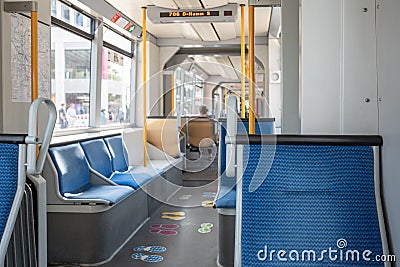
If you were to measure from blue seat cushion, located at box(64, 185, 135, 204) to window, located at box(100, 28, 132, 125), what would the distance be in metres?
2.63

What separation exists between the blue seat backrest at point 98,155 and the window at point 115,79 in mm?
1796

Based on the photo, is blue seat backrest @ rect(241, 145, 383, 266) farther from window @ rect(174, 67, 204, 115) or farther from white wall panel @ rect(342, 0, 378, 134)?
window @ rect(174, 67, 204, 115)

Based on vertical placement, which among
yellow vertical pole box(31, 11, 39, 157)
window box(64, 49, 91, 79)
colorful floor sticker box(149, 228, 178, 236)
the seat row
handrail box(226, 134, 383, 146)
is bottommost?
colorful floor sticker box(149, 228, 178, 236)

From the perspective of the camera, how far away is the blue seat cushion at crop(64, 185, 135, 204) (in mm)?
3640

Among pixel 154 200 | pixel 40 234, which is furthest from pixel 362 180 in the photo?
pixel 154 200

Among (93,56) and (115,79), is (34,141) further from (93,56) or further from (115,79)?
(115,79)

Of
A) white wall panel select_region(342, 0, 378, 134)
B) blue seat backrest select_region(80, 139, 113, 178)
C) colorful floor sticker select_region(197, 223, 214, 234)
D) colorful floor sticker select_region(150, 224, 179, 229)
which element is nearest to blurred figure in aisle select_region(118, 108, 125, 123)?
blue seat backrest select_region(80, 139, 113, 178)

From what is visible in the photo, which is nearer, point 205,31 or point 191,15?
point 191,15

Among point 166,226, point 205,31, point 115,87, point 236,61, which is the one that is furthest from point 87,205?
point 236,61

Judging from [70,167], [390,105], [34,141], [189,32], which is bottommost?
[70,167]

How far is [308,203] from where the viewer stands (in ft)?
6.06

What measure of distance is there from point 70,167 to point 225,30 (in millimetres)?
4997

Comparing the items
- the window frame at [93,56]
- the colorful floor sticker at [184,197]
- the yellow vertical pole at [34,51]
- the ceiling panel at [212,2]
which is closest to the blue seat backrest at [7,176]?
the yellow vertical pole at [34,51]

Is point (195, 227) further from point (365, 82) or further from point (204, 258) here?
point (365, 82)
